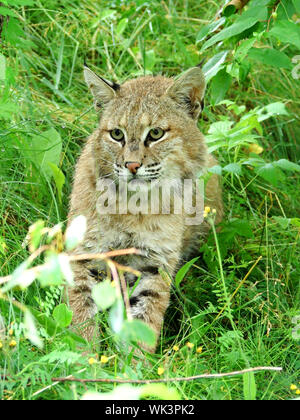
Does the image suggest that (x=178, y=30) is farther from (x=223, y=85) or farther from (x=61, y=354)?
(x=61, y=354)

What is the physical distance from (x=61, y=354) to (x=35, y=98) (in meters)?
2.79

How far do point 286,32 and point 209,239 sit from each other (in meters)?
1.68

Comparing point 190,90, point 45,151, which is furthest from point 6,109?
point 190,90

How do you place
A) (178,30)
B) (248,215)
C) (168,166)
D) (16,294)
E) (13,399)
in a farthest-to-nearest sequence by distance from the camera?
(178,30) → (248,215) → (168,166) → (16,294) → (13,399)

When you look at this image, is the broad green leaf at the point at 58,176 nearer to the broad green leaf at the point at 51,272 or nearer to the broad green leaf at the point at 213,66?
the broad green leaf at the point at 213,66

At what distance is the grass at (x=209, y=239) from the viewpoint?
2.87 metres

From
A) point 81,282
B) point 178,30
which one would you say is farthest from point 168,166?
point 178,30

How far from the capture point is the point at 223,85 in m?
3.61

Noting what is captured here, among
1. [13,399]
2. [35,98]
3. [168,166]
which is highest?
[35,98]

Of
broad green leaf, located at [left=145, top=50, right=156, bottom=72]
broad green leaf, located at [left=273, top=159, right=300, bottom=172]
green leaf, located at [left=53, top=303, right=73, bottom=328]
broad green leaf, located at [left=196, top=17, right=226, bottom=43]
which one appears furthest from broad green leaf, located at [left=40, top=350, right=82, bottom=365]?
broad green leaf, located at [left=145, top=50, right=156, bottom=72]

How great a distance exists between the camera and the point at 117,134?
3.72m

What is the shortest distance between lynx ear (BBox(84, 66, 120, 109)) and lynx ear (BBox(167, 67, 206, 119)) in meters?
0.33

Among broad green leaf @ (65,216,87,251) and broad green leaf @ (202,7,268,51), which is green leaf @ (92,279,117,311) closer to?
broad green leaf @ (65,216,87,251)

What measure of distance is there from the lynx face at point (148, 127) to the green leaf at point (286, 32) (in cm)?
77
